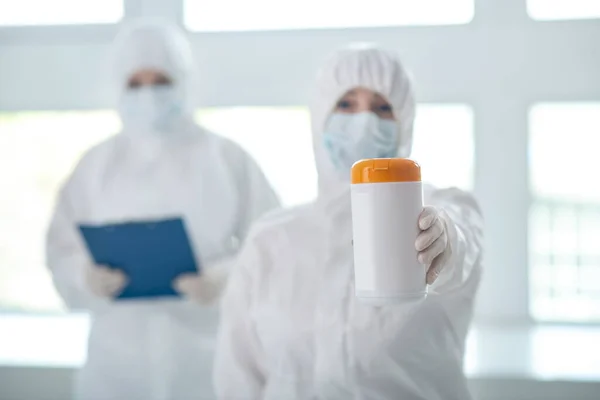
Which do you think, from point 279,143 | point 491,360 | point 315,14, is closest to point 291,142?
point 279,143

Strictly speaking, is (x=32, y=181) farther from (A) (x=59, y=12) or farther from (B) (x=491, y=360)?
(B) (x=491, y=360)

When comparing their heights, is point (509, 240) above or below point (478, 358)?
above

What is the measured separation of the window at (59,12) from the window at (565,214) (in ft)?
5.80

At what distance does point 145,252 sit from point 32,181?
159 cm

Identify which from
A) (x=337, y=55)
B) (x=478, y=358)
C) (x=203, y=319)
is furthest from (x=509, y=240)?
(x=337, y=55)

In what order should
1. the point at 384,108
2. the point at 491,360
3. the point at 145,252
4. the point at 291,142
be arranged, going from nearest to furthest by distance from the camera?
the point at 384,108 < the point at 145,252 < the point at 491,360 < the point at 291,142

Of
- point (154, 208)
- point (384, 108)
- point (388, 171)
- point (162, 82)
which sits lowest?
point (154, 208)

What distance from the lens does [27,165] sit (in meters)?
3.28

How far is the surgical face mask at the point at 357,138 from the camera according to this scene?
4.79ft

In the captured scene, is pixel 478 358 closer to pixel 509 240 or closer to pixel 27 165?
pixel 509 240

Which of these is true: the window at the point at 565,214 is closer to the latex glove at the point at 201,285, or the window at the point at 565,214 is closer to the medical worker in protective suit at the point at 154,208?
the medical worker in protective suit at the point at 154,208

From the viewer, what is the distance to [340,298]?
4.55 feet

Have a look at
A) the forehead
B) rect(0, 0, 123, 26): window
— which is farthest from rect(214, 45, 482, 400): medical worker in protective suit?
rect(0, 0, 123, 26): window

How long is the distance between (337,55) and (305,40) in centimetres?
140
